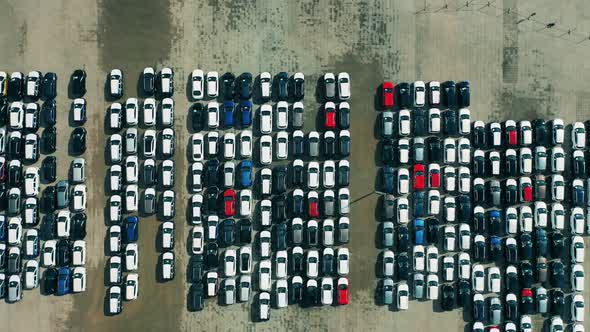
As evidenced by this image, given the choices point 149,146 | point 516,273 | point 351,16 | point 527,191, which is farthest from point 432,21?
point 149,146

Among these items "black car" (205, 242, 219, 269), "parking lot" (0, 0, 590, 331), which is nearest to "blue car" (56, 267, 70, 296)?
"parking lot" (0, 0, 590, 331)

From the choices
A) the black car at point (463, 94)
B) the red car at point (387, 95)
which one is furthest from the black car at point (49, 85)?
the black car at point (463, 94)

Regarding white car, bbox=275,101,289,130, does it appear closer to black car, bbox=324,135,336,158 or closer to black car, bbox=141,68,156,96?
black car, bbox=324,135,336,158

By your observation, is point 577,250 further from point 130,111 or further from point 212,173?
point 130,111

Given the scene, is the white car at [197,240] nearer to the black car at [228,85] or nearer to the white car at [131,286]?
the white car at [131,286]

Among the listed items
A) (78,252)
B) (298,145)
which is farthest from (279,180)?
(78,252)

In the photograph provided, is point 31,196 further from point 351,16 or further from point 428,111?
point 428,111
